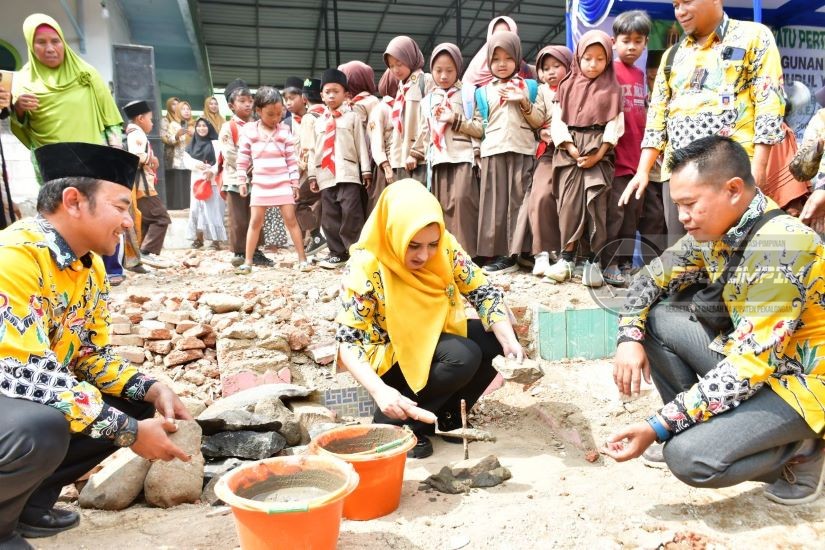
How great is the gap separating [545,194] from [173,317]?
2760 mm

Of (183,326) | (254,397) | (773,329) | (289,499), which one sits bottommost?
(254,397)

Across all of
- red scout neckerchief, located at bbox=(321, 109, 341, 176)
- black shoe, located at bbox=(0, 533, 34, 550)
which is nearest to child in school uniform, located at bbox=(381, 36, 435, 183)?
red scout neckerchief, located at bbox=(321, 109, 341, 176)

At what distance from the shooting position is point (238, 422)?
2.87 metres

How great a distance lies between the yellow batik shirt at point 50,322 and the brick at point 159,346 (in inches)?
67.8

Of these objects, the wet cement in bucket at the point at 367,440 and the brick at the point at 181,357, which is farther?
the brick at the point at 181,357

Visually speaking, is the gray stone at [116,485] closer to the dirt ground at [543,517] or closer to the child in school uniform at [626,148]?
the dirt ground at [543,517]

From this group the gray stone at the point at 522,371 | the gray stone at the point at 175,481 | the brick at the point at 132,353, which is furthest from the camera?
the brick at the point at 132,353

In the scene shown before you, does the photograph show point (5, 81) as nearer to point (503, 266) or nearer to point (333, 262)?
point (333, 262)

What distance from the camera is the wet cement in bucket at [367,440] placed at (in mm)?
2338

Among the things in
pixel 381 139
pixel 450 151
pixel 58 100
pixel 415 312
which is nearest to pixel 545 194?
pixel 450 151

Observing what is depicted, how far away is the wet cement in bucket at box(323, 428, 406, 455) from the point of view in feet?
7.67

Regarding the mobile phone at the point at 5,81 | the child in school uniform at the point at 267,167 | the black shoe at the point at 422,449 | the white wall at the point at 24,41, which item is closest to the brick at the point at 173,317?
the child in school uniform at the point at 267,167

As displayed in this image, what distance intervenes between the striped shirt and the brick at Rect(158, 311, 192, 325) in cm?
165

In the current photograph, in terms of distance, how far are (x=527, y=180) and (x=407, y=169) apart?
102cm
